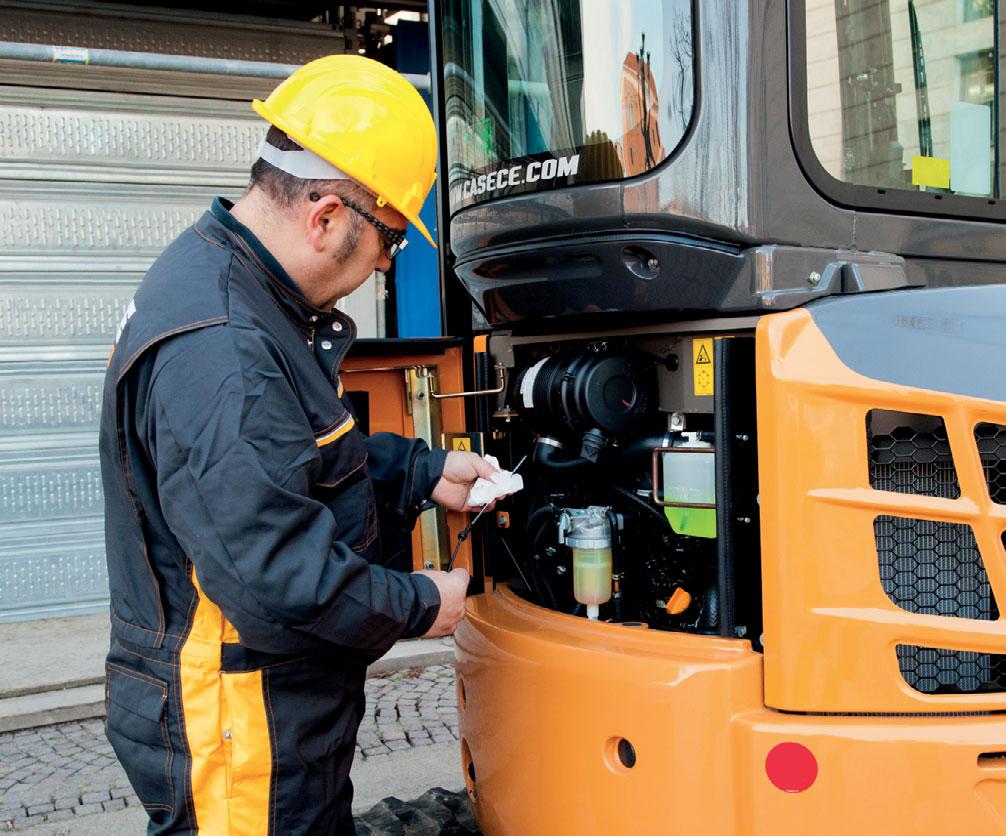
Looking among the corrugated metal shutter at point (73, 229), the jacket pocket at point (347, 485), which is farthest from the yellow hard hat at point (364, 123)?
the corrugated metal shutter at point (73, 229)

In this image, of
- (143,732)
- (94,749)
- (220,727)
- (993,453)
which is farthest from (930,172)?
(94,749)

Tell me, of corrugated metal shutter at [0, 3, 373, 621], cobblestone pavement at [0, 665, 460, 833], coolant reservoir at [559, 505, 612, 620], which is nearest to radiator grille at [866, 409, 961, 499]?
coolant reservoir at [559, 505, 612, 620]

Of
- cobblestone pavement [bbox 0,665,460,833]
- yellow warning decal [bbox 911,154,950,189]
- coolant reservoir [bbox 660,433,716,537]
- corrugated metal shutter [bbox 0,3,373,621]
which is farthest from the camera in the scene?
corrugated metal shutter [bbox 0,3,373,621]

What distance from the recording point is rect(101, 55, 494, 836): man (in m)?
1.93

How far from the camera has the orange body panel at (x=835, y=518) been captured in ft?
6.95

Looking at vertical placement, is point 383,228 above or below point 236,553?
above

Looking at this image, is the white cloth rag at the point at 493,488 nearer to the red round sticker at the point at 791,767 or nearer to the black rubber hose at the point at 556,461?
the black rubber hose at the point at 556,461

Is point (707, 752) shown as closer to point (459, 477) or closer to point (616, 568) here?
point (616, 568)

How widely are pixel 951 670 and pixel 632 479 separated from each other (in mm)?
836

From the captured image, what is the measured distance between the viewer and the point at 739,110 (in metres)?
2.24

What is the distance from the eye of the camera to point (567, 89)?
2441mm

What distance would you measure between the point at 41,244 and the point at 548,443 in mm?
4956

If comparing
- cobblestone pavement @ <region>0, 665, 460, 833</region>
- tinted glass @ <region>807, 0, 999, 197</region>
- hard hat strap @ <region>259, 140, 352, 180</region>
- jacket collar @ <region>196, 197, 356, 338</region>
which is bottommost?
cobblestone pavement @ <region>0, 665, 460, 833</region>

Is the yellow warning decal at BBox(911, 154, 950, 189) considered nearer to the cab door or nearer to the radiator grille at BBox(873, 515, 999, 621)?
the radiator grille at BBox(873, 515, 999, 621)
